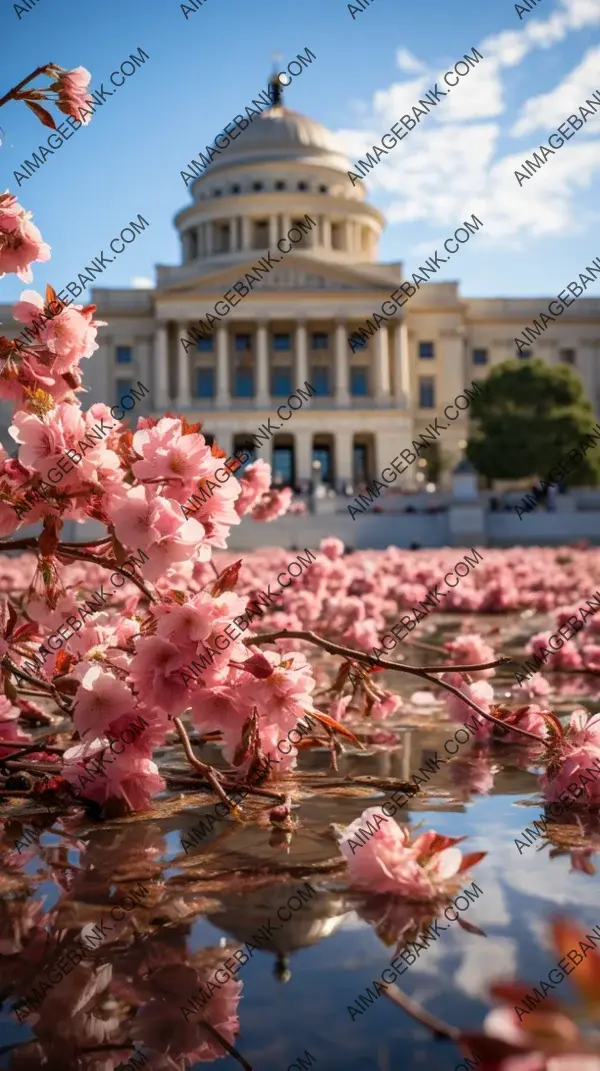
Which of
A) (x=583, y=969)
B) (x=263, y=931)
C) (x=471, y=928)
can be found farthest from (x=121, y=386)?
(x=583, y=969)

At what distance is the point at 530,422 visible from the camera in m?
49.2

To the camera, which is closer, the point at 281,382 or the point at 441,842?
the point at 441,842

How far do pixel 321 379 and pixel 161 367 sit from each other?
1036 cm

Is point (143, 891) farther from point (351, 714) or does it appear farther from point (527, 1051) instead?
point (351, 714)

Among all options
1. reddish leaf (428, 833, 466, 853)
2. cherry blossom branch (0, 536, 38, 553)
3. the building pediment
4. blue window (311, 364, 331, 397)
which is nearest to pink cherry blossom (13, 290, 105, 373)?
cherry blossom branch (0, 536, 38, 553)

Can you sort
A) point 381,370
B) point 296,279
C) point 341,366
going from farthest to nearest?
point 341,366 < point 381,370 < point 296,279

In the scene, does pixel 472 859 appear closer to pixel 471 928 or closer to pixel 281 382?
pixel 471 928

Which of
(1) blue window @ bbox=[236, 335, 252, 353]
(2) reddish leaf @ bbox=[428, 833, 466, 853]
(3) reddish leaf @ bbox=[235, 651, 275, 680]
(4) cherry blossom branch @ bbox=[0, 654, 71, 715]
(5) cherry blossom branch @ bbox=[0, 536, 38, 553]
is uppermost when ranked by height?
(1) blue window @ bbox=[236, 335, 252, 353]

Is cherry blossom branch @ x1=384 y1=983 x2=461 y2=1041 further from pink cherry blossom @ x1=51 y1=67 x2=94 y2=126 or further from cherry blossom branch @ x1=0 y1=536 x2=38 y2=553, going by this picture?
pink cherry blossom @ x1=51 y1=67 x2=94 y2=126

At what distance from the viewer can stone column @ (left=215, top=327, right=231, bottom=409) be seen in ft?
209

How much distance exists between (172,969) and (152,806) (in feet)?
4.27

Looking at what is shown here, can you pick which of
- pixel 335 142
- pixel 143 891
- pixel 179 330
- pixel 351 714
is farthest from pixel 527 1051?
pixel 335 142

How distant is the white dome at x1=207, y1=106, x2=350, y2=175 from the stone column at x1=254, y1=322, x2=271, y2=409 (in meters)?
14.1

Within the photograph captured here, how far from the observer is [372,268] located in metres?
65.8
